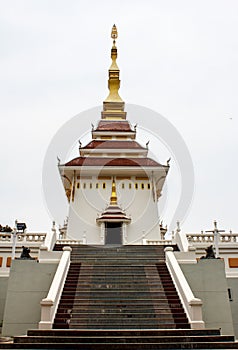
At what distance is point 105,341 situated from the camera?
31.4 ft

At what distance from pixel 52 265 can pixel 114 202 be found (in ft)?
36.1

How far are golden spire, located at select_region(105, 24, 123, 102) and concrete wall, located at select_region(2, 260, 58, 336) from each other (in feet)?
79.5

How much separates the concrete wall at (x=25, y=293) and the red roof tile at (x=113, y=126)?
62.1 ft

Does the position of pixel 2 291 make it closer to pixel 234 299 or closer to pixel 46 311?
pixel 46 311

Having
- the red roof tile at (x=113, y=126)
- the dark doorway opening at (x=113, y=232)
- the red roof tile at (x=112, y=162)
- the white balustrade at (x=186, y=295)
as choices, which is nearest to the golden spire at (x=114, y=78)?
the red roof tile at (x=113, y=126)

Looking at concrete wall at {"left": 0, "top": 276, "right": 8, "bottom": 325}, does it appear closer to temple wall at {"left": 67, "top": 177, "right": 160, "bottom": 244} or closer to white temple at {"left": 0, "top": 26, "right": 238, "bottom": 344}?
white temple at {"left": 0, "top": 26, "right": 238, "bottom": 344}

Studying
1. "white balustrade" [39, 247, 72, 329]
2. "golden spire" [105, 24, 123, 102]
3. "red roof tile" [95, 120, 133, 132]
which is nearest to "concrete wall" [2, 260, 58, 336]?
"white balustrade" [39, 247, 72, 329]

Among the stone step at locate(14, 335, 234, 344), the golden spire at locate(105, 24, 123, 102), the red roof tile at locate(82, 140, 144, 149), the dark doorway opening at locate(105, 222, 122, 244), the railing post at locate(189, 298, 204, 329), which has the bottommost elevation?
the stone step at locate(14, 335, 234, 344)

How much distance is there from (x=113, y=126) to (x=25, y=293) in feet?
67.5

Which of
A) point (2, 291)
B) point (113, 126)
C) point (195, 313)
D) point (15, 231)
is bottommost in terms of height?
point (195, 313)

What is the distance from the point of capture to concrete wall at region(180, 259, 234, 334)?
14.0 metres

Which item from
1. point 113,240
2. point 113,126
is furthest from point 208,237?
point 113,126

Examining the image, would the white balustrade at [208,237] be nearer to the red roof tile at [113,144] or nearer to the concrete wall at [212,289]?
the concrete wall at [212,289]

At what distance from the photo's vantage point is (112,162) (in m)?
27.9
